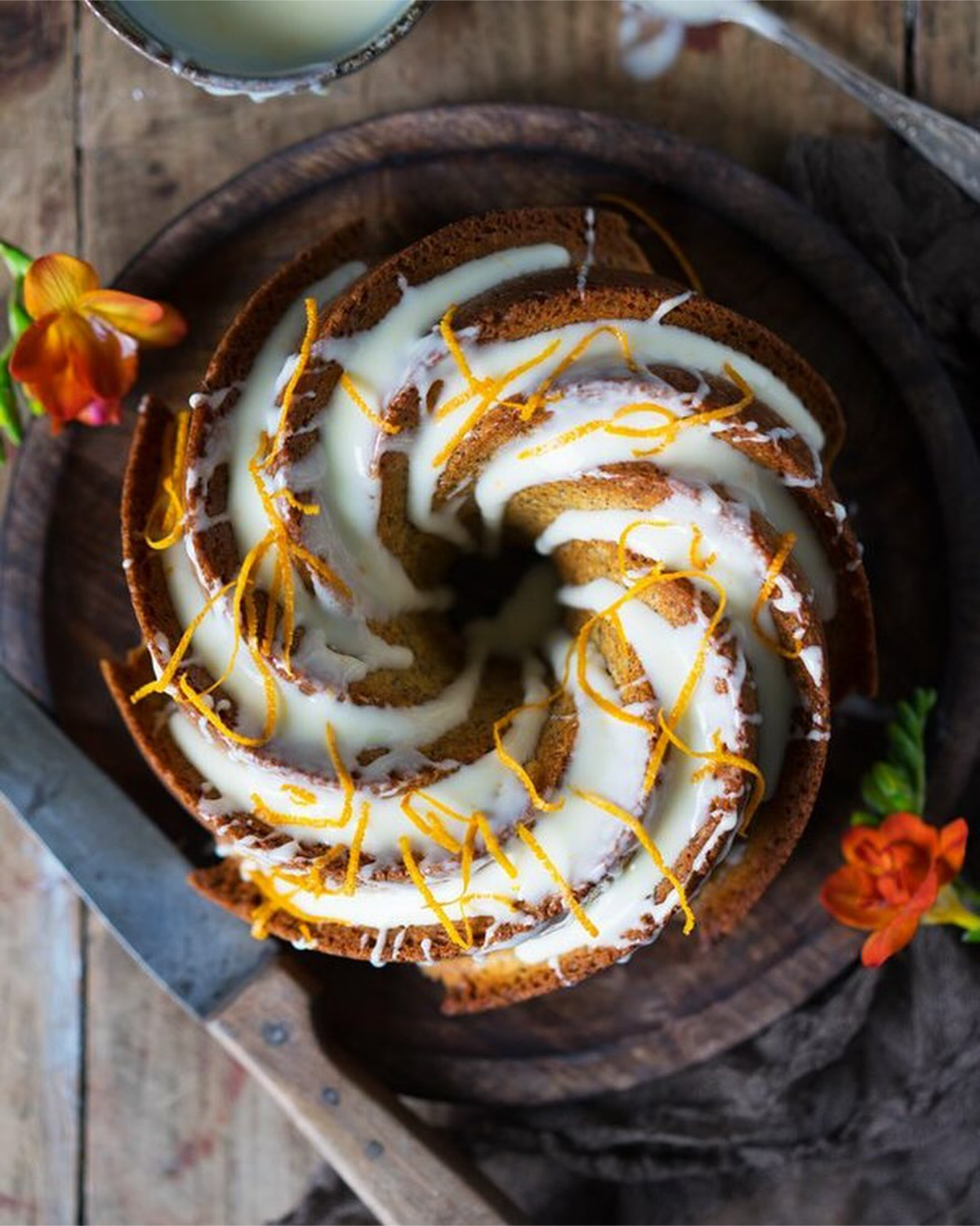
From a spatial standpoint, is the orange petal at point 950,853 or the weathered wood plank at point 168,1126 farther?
the weathered wood plank at point 168,1126

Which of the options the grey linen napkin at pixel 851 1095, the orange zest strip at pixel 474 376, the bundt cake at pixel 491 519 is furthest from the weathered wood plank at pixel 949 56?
the orange zest strip at pixel 474 376

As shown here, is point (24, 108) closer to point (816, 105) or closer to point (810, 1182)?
point (816, 105)

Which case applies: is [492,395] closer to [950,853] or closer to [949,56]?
[950,853]

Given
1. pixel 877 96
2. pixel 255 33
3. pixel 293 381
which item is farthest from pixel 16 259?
pixel 877 96

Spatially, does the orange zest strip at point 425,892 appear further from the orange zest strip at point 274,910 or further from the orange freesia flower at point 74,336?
the orange freesia flower at point 74,336

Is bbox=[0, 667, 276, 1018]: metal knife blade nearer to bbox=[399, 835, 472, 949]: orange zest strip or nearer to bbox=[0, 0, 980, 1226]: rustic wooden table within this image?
bbox=[0, 0, 980, 1226]: rustic wooden table

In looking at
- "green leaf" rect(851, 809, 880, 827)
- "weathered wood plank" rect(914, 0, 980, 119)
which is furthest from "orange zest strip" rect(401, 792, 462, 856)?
"weathered wood plank" rect(914, 0, 980, 119)
